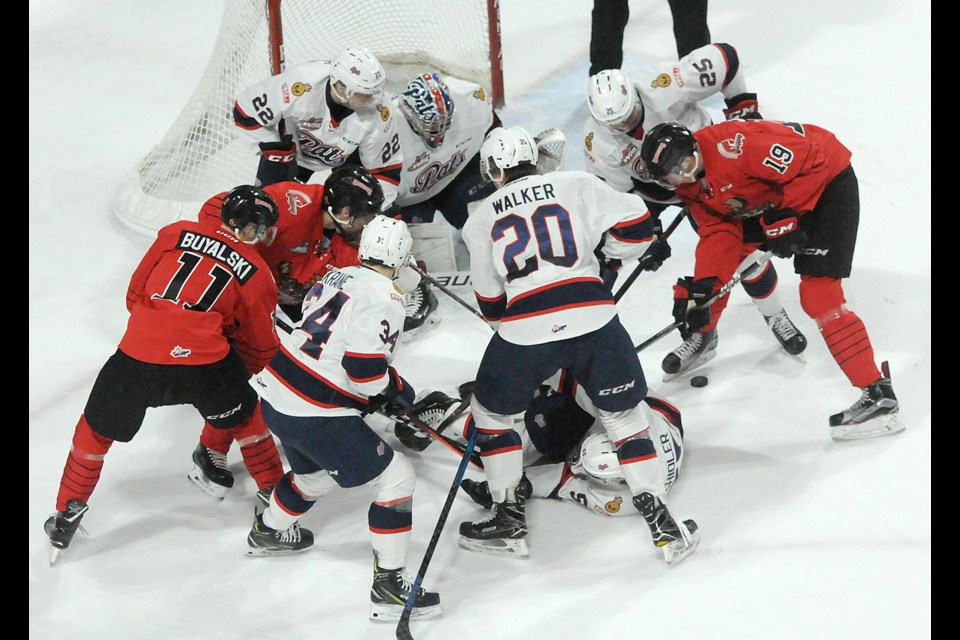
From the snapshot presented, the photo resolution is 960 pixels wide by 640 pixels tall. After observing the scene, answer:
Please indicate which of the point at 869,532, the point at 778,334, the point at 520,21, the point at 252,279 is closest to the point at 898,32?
the point at 520,21

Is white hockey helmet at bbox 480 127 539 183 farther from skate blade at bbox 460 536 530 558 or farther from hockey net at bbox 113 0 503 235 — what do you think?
hockey net at bbox 113 0 503 235

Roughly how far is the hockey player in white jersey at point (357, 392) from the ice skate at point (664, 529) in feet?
2.04

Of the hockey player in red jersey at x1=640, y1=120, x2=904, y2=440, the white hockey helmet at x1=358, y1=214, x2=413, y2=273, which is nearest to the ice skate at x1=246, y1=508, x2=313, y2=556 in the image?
the white hockey helmet at x1=358, y1=214, x2=413, y2=273

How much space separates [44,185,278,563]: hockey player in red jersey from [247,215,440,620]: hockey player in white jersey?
0.82 feet

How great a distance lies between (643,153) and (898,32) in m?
3.34

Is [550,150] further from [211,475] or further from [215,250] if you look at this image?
[211,475]

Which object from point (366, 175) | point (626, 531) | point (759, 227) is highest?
point (366, 175)

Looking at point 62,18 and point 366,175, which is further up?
point 366,175

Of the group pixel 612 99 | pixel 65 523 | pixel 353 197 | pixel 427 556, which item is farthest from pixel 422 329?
pixel 65 523

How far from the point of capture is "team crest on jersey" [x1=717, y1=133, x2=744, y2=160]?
3426 mm

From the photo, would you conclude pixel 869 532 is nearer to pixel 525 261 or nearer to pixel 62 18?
pixel 525 261

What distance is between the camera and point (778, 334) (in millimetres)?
4039

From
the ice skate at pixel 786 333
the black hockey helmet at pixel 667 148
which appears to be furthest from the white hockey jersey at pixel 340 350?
the ice skate at pixel 786 333

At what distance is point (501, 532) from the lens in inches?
129
